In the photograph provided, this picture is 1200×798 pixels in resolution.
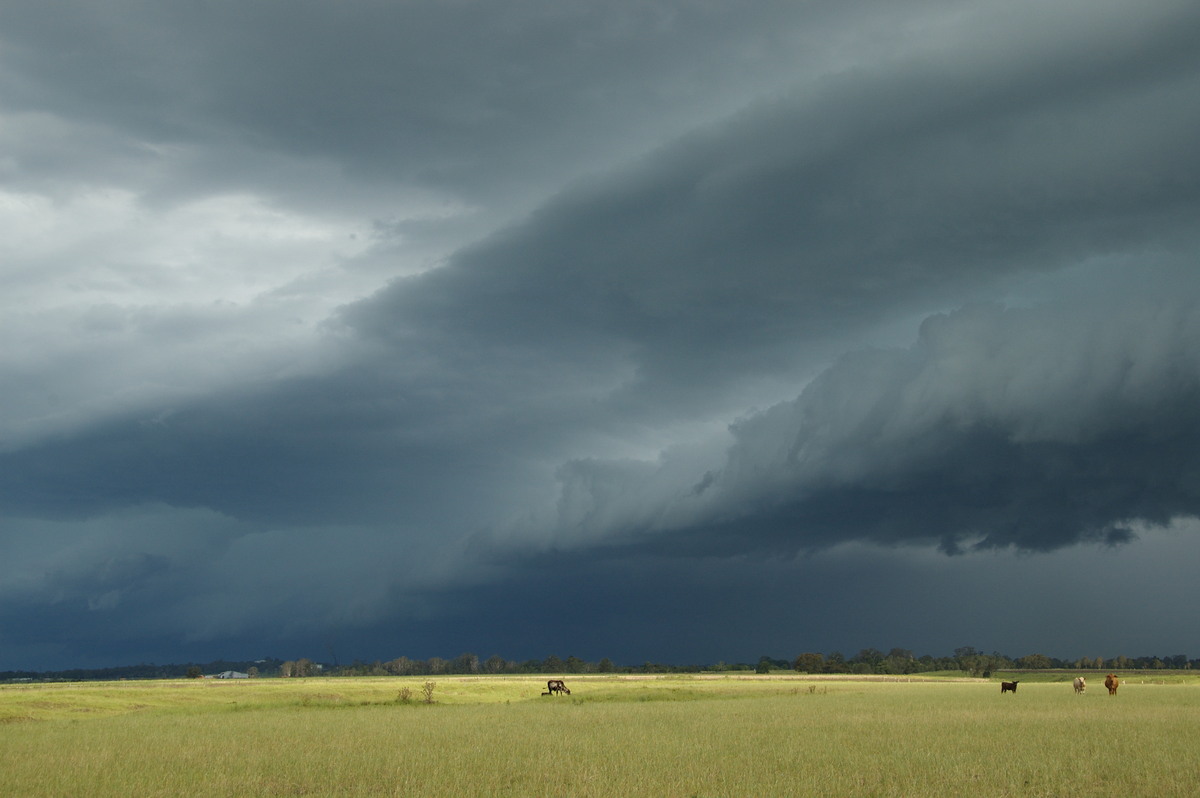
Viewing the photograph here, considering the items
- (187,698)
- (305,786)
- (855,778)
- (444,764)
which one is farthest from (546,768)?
(187,698)

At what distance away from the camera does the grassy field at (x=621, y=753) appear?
82.9 ft

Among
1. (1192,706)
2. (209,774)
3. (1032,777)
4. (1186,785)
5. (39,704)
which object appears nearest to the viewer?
(1186,785)

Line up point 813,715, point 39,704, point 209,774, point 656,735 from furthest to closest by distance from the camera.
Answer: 1. point 39,704
2. point 813,715
3. point 656,735
4. point 209,774

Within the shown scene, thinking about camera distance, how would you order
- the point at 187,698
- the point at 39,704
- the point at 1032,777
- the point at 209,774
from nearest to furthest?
1. the point at 1032,777
2. the point at 209,774
3. the point at 39,704
4. the point at 187,698

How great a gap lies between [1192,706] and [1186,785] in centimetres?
4697

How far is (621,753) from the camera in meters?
33.8

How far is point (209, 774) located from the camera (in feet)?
95.7

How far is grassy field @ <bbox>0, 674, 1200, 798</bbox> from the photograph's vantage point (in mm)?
25266

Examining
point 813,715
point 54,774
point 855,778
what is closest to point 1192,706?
point 813,715

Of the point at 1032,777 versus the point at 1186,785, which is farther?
the point at 1032,777

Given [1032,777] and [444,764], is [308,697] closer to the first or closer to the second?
[444,764]

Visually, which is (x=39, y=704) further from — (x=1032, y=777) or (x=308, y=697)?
(x=1032, y=777)

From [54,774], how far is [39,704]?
150 ft

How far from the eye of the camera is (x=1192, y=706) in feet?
205
